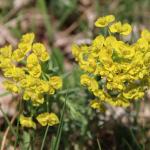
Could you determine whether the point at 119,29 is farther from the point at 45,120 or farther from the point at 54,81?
the point at 45,120

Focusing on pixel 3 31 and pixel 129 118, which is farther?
pixel 3 31

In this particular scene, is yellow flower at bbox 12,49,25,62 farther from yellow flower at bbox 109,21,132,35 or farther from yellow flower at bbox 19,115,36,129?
yellow flower at bbox 109,21,132,35

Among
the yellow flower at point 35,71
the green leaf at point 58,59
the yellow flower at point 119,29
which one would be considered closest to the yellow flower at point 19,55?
the yellow flower at point 35,71

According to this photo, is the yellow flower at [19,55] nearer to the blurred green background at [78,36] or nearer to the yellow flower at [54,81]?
the yellow flower at [54,81]

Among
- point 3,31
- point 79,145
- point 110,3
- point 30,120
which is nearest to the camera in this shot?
point 30,120

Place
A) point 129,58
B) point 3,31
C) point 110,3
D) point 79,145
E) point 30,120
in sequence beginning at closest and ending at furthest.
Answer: point 129,58 → point 30,120 → point 79,145 → point 3,31 → point 110,3

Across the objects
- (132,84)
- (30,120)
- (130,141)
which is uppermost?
(132,84)

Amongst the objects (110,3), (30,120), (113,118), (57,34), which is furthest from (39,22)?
(30,120)

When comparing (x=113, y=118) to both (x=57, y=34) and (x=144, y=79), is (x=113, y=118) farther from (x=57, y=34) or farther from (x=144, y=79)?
(x=57, y=34)
